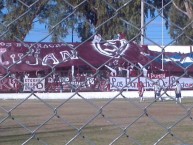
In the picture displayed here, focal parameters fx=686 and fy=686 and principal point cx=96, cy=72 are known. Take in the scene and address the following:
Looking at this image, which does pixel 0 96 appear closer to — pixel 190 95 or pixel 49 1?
pixel 190 95

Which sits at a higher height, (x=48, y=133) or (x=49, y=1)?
(x=49, y=1)

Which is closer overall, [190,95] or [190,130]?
[190,130]

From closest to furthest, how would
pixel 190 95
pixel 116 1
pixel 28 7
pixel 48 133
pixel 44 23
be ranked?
pixel 28 7, pixel 44 23, pixel 116 1, pixel 48 133, pixel 190 95

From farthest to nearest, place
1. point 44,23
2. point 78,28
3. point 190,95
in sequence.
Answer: point 190,95 < point 78,28 < point 44,23

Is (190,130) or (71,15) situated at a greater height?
(71,15)

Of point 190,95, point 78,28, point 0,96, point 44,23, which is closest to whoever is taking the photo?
point 44,23

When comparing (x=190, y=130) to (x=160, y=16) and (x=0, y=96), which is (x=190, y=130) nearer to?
(x=160, y=16)

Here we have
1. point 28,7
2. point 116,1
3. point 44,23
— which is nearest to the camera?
point 28,7

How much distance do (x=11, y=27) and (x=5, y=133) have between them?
11.7m

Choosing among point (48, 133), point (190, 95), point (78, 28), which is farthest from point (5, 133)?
point (190, 95)

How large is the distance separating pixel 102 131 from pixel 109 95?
19375 mm

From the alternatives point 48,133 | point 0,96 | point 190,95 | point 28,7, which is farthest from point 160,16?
point 190,95

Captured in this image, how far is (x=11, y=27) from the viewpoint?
3.98 meters

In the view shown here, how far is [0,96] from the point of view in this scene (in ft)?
113
